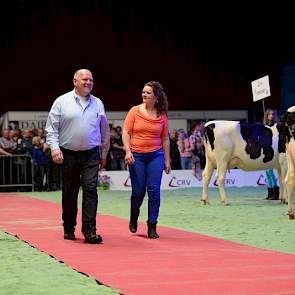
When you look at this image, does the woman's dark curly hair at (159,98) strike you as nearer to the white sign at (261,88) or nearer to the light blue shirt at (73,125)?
the light blue shirt at (73,125)

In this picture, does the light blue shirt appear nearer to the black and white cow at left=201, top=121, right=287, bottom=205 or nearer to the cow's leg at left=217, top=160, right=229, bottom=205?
the cow's leg at left=217, top=160, right=229, bottom=205

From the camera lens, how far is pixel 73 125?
799 cm

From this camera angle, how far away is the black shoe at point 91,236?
25.4 feet

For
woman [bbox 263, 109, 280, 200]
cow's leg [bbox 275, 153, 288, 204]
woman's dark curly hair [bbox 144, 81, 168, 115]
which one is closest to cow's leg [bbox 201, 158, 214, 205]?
cow's leg [bbox 275, 153, 288, 204]

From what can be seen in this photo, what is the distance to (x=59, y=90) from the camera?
27328 mm

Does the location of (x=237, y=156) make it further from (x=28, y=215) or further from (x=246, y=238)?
(x=246, y=238)

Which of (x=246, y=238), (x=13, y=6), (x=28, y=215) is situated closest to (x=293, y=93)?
(x=13, y=6)

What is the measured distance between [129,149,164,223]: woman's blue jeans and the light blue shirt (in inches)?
24.7

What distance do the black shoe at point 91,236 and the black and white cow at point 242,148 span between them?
642 cm

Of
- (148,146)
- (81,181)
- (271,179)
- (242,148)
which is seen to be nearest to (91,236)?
(81,181)

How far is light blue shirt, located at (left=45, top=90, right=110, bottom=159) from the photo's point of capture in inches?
314

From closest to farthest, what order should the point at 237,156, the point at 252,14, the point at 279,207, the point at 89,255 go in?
the point at 89,255 → the point at 279,207 → the point at 237,156 → the point at 252,14

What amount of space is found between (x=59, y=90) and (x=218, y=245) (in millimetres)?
20425

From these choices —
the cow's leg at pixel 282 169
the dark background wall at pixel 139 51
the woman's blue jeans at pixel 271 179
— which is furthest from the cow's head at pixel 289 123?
the dark background wall at pixel 139 51
